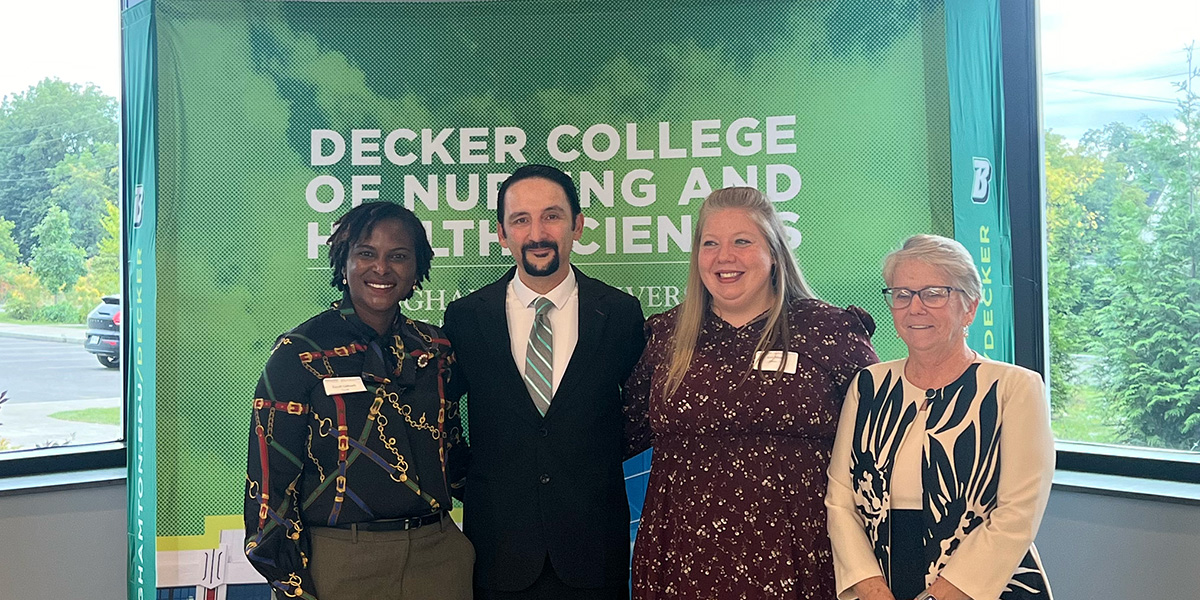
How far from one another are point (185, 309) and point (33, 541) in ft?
4.37

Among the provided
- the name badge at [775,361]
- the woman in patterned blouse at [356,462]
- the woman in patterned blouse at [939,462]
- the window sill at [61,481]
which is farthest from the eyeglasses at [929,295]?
the window sill at [61,481]

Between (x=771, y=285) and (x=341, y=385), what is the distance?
1.15 m

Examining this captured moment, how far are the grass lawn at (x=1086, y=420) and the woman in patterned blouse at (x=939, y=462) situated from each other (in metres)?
1.75

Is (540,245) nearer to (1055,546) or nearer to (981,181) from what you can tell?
(981,181)

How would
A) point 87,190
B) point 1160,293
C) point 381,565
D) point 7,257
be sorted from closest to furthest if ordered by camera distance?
point 381,565 < point 1160,293 < point 7,257 < point 87,190

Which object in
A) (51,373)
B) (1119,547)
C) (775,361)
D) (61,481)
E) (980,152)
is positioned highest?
(980,152)

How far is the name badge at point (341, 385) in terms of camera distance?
86.9 inches

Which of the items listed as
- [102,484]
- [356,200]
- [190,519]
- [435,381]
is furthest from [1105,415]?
[102,484]

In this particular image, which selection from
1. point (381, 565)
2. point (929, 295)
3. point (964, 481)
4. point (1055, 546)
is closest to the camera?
point (964, 481)

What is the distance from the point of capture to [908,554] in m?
2.01

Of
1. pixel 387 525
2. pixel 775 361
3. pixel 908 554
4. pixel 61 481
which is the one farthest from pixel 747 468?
pixel 61 481

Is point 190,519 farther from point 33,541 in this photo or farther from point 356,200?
point 356,200

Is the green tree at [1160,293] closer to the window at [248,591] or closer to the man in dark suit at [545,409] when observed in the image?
the man in dark suit at [545,409]

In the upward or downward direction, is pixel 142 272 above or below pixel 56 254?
below
